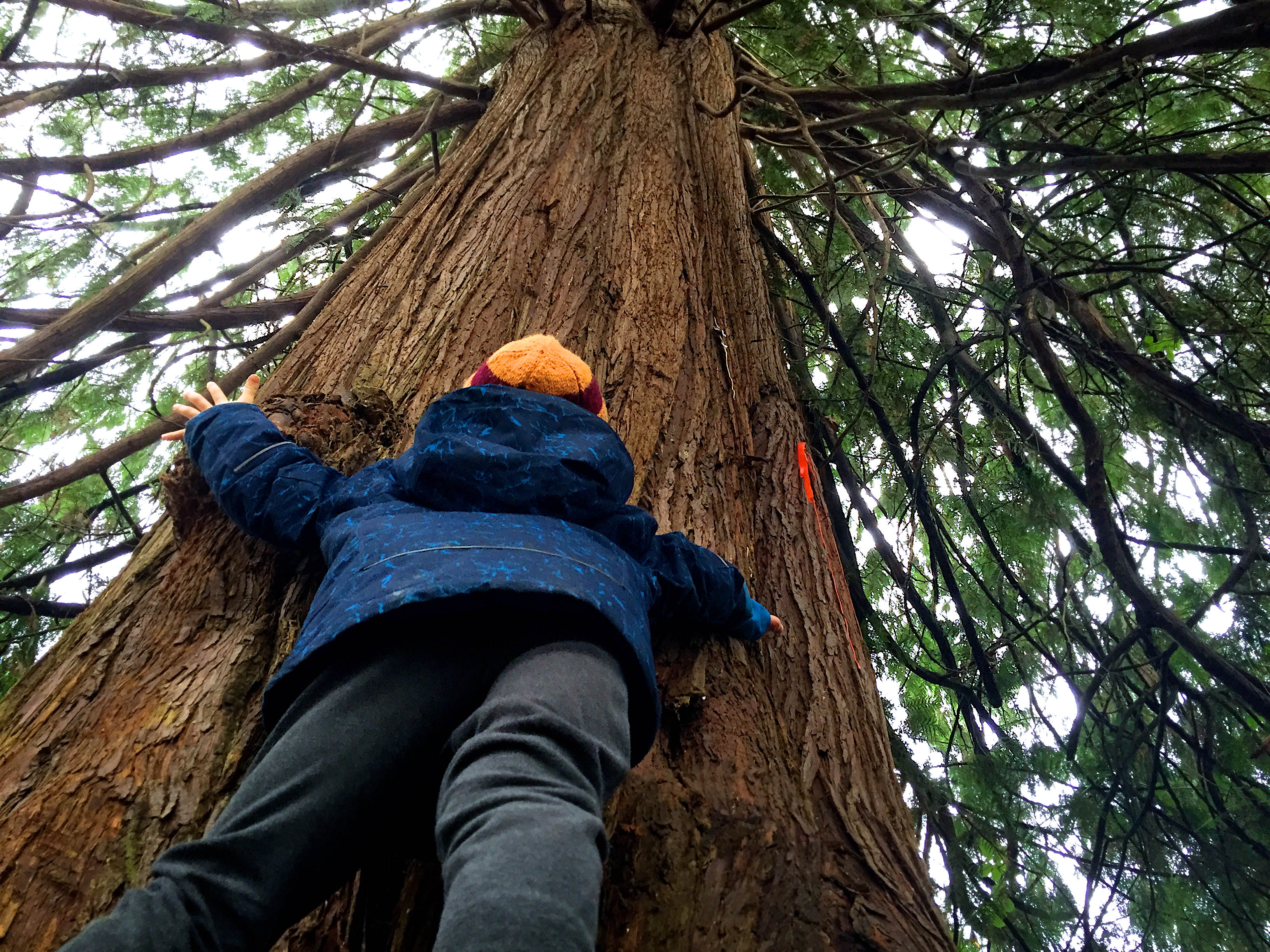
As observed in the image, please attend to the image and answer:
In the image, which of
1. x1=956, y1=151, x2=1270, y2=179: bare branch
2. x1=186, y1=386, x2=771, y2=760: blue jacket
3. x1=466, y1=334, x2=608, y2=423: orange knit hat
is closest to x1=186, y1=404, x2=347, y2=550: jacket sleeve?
x1=186, y1=386, x2=771, y2=760: blue jacket

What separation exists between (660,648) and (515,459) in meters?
0.43

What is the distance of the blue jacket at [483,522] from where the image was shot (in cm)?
114

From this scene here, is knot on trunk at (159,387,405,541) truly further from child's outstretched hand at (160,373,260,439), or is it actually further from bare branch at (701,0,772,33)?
bare branch at (701,0,772,33)

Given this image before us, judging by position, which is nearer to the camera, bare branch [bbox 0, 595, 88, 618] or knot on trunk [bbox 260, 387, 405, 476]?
knot on trunk [bbox 260, 387, 405, 476]

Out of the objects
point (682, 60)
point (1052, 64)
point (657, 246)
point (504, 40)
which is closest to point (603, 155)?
point (657, 246)

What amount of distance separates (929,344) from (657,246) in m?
1.56

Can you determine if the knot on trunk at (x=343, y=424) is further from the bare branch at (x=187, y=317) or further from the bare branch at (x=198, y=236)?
the bare branch at (x=187, y=317)

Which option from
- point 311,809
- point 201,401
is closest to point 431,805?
point 311,809

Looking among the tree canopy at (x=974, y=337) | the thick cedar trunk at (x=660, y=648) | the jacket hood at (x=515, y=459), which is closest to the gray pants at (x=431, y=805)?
the thick cedar trunk at (x=660, y=648)

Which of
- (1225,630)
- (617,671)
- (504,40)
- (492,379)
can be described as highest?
(504,40)

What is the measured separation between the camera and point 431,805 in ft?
3.63

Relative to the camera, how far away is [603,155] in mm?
2732

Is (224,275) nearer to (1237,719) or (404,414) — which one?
(404,414)

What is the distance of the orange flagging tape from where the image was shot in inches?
71.7
